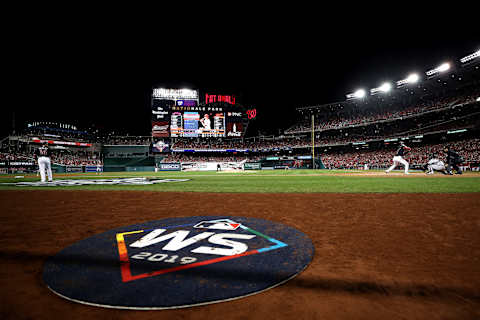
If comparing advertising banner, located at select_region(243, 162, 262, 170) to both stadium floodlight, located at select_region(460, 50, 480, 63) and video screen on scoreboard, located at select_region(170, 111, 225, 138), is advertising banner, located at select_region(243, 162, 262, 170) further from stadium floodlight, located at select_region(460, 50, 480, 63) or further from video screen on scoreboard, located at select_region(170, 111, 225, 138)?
stadium floodlight, located at select_region(460, 50, 480, 63)

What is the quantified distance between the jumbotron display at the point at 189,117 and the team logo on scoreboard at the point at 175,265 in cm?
4218

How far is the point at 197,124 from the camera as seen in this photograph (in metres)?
43.6

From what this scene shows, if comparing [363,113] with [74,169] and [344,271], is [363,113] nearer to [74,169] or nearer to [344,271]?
[344,271]

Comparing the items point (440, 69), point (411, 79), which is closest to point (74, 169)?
point (411, 79)

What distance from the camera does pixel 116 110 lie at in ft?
156

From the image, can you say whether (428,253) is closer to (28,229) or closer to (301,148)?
(28,229)

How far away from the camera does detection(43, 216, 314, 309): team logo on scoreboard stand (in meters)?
1.18

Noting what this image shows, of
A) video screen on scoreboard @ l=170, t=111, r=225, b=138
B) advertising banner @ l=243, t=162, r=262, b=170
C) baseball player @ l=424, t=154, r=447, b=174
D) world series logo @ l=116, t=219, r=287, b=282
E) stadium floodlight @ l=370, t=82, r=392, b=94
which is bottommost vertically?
advertising banner @ l=243, t=162, r=262, b=170

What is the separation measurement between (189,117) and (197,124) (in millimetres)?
2141

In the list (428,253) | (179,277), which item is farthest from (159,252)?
(428,253)

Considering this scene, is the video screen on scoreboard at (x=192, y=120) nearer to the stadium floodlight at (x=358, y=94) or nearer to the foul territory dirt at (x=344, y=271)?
the stadium floodlight at (x=358, y=94)

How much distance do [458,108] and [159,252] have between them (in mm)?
41267

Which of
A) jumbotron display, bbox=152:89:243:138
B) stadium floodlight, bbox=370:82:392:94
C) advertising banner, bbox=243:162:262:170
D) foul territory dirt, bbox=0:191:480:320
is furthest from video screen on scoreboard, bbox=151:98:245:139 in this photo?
foul territory dirt, bbox=0:191:480:320

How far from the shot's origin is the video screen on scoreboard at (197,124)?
42.9 meters
